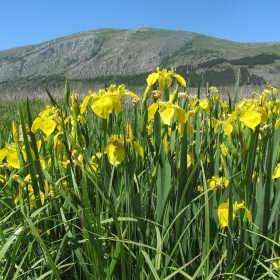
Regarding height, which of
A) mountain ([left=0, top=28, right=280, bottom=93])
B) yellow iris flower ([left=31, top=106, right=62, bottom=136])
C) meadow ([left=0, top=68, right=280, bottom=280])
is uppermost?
mountain ([left=0, top=28, right=280, bottom=93])

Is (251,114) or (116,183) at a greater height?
(251,114)

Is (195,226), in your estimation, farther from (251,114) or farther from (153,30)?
(153,30)

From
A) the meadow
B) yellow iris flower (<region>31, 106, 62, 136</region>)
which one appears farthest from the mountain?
the meadow

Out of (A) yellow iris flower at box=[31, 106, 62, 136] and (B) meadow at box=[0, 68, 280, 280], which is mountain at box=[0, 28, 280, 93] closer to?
(A) yellow iris flower at box=[31, 106, 62, 136]

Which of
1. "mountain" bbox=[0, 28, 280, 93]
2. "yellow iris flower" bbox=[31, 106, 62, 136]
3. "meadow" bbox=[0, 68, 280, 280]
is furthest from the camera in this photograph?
"mountain" bbox=[0, 28, 280, 93]

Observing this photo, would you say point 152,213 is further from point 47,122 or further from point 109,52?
point 109,52

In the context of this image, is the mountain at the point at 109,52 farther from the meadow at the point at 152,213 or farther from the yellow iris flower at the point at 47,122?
the meadow at the point at 152,213

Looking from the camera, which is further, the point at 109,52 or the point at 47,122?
the point at 109,52

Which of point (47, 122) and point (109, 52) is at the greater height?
point (109, 52)

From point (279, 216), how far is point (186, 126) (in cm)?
53

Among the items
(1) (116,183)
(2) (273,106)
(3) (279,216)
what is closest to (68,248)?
(1) (116,183)

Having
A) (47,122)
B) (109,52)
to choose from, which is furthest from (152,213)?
(109,52)

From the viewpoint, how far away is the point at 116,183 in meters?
1.44

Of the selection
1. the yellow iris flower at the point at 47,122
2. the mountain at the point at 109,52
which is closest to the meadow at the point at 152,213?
the yellow iris flower at the point at 47,122
